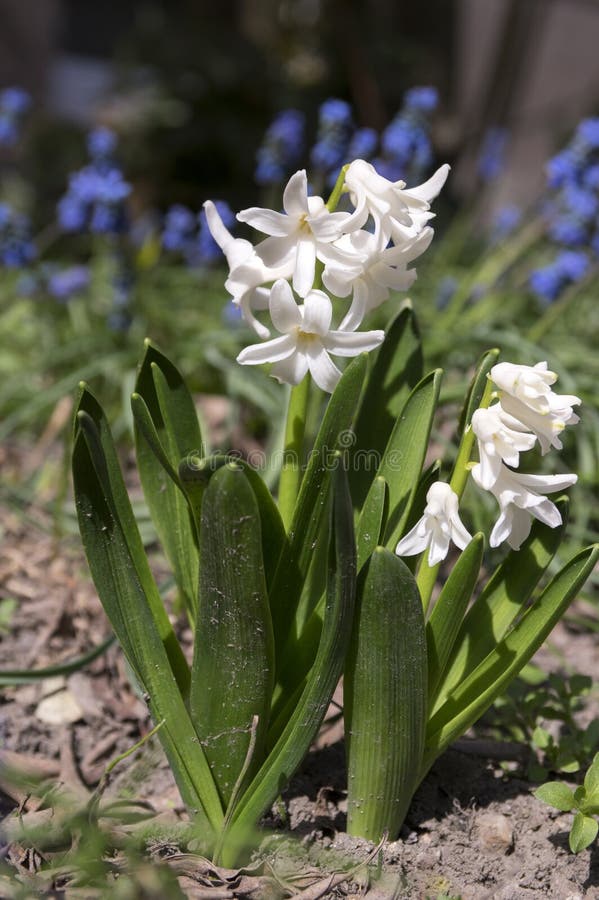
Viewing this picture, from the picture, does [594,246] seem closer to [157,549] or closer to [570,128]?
[157,549]

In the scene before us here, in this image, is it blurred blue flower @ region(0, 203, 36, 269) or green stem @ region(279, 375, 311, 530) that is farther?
blurred blue flower @ region(0, 203, 36, 269)

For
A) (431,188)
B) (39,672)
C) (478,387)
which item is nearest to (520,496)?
(478,387)

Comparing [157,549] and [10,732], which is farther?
[157,549]

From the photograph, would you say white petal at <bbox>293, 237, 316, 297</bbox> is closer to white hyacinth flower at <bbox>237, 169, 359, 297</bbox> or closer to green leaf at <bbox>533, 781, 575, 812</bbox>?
white hyacinth flower at <bbox>237, 169, 359, 297</bbox>

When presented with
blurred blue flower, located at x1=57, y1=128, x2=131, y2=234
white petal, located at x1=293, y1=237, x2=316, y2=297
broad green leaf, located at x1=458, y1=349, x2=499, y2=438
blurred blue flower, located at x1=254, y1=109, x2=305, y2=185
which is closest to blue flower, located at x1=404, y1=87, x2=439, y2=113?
blurred blue flower, located at x1=254, y1=109, x2=305, y2=185

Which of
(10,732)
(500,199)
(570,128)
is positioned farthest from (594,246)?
(500,199)
